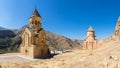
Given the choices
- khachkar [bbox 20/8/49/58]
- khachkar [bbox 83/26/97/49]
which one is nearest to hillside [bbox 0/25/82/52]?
khachkar [bbox 83/26/97/49]

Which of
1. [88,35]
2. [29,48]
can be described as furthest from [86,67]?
[88,35]

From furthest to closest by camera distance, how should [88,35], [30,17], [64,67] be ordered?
1. [88,35]
2. [30,17]
3. [64,67]

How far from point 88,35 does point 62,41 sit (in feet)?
323

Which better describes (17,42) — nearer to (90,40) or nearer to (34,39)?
(90,40)

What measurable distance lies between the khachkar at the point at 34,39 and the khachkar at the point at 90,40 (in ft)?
46.6

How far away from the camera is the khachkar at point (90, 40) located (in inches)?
2022

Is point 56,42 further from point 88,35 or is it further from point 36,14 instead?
point 36,14

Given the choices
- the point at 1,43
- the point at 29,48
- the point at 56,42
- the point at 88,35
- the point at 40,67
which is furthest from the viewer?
the point at 56,42

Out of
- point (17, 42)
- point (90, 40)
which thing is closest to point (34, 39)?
point (90, 40)

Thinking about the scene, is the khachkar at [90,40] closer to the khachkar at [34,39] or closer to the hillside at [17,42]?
the khachkar at [34,39]

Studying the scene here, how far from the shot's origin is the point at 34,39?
1604 inches

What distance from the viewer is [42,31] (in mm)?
42156

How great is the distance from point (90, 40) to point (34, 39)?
61.2ft

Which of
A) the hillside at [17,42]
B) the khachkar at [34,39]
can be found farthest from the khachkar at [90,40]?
the hillside at [17,42]
